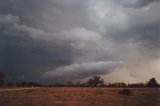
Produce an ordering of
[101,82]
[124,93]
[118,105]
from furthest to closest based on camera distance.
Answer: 1. [101,82]
2. [124,93]
3. [118,105]

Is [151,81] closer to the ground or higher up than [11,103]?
higher up

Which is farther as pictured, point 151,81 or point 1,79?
point 1,79

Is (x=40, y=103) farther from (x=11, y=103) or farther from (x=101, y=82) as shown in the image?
(x=101, y=82)

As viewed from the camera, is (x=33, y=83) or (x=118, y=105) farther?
(x=33, y=83)

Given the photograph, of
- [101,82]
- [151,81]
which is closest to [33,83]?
[101,82]

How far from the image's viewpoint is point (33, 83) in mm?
102312

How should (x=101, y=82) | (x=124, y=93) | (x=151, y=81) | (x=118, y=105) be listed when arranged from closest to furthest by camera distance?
(x=118, y=105) → (x=124, y=93) → (x=151, y=81) → (x=101, y=82)

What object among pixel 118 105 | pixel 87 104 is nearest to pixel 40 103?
pixel 87 104

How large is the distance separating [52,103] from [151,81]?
46986 mm

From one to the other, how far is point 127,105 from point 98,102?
4062 mm

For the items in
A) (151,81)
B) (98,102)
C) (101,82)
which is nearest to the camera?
(98,102)

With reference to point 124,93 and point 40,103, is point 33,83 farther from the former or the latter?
point 40,103

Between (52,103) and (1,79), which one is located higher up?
(1,79)

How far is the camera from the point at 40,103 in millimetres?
38281
